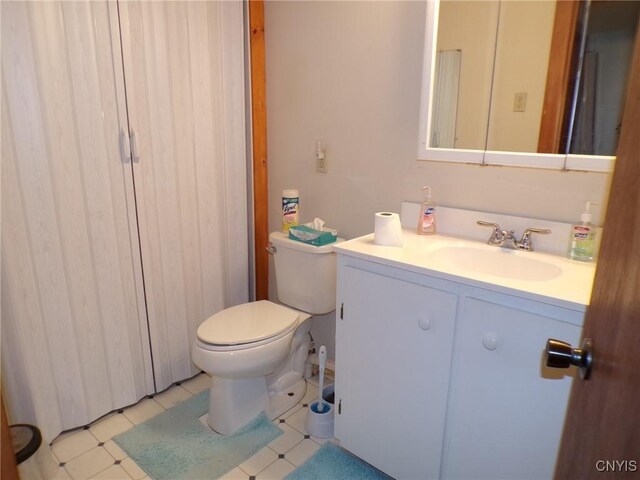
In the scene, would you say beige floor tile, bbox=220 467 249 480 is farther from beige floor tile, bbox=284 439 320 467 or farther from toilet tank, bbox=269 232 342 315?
toilet tank, bbox=269 232 342 315

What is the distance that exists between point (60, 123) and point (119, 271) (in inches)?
23.7

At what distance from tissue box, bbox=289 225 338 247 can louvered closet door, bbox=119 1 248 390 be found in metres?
0.44

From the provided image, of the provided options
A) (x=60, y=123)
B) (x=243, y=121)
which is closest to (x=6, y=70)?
(x=60, y=123)

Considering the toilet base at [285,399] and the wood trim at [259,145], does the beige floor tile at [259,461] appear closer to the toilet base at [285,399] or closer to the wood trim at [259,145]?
the toilet base at [285,399]

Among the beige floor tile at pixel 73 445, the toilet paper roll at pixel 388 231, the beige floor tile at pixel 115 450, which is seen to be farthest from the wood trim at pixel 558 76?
the beige floor tile at pixel 73 445

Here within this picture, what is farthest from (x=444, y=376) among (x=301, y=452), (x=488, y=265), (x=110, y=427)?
(x=110, y=427)

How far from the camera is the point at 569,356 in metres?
0.70

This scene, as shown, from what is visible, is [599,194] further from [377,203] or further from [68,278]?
[68,278]

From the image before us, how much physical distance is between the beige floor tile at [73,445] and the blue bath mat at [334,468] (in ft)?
2.67

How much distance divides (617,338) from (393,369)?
0.87 metres

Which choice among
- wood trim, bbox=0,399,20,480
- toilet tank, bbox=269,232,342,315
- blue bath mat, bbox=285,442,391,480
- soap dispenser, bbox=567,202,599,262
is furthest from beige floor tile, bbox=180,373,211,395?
soap dispenser, bbox=567,202,599,262

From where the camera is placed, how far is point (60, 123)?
4.92ft

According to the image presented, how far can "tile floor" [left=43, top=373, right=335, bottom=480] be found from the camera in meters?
1.57

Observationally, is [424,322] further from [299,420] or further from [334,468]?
[299,420]
